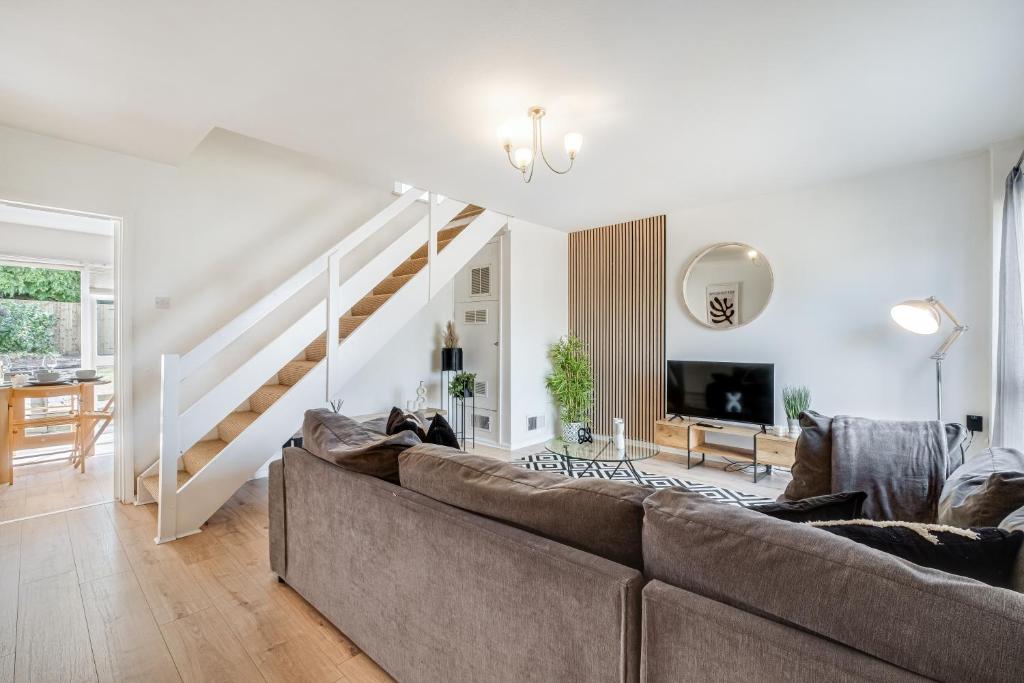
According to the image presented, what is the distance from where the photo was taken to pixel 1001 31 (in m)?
2.00

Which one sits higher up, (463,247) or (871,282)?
(463,247)

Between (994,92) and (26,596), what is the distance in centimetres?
544

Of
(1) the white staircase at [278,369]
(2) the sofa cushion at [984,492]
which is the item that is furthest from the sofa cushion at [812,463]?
(1) the white staircase at [278,369]

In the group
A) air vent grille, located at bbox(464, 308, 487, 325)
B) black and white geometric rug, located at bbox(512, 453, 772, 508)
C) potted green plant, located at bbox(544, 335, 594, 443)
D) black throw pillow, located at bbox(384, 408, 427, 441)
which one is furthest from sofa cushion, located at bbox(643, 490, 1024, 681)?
air vent grille, located at bbox(464, 308, 487, 325)

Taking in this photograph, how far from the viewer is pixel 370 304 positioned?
14.5 ft

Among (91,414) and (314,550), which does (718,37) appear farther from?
(91,414)

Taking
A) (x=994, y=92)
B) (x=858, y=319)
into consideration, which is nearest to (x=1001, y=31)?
(x=994, y=92)

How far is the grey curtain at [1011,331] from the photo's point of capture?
2.73m

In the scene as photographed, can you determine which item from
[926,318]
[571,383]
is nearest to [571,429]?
[571,383]

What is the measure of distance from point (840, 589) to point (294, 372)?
389 cm

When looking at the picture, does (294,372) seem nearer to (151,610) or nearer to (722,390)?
(151,610)

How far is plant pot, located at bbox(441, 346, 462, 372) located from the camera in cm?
499

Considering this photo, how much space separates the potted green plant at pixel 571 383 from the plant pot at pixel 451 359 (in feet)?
3.50

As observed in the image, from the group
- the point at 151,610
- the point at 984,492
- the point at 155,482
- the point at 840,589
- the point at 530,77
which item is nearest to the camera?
the point at 840,589
